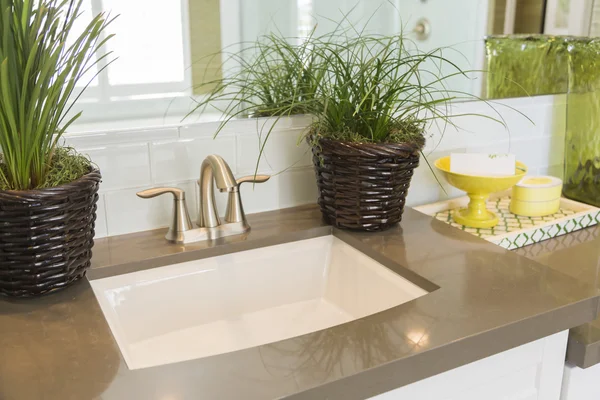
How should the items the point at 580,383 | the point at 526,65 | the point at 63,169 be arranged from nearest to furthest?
the point at 63,169
the point at 580,383
the point at 526,65

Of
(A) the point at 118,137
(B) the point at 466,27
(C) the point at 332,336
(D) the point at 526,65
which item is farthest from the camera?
(D) the point at 526,65

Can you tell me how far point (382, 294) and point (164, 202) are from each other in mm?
458

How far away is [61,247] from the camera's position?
3.03 ft

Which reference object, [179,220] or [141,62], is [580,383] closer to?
[179,220]

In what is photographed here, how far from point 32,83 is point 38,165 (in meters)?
0.12

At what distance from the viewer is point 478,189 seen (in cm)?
134

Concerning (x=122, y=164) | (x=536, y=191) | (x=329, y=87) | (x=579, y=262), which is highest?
(x=329, y=87)

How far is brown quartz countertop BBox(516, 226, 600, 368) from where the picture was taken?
1.00m

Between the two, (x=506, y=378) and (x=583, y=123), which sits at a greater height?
(x=583, y=123)

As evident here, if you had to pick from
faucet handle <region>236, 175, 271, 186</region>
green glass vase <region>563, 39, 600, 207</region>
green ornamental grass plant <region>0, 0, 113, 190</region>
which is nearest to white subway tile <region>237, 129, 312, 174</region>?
faucet handle <region>236, 175, 271, 186</region>

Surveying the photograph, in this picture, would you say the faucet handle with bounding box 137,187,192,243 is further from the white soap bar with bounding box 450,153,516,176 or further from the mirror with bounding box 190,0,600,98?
the white soap bar with bounding box 450,153,516,176

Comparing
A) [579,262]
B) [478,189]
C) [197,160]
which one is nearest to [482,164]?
[478,189]

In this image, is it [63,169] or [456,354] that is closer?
[456,354]

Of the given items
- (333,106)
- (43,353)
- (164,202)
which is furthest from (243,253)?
(43,353)
